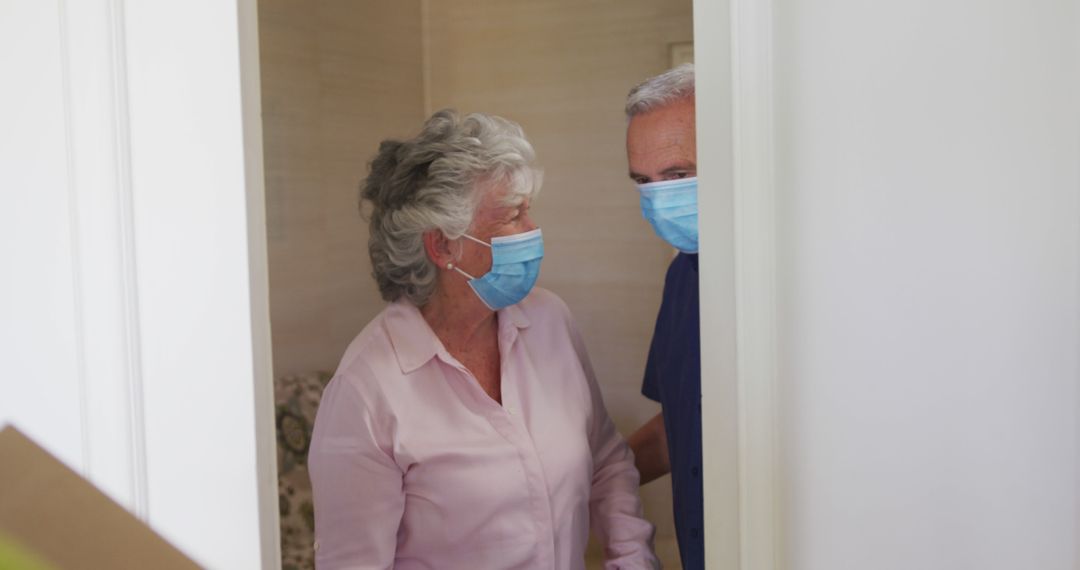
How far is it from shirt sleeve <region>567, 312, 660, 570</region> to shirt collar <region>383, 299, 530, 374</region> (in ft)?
1.03

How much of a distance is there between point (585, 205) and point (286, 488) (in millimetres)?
749

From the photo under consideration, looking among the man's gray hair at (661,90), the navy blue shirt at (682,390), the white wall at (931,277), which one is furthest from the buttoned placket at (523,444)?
the white wall at (931,277)

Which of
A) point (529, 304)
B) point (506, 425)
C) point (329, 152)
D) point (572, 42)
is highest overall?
point (572, 42)

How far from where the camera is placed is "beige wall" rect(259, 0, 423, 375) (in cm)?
187

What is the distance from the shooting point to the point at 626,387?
1836mm

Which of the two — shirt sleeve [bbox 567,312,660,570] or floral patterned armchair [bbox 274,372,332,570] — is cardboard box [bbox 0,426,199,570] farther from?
shirt sleeve [bbox 567,312,660,570]

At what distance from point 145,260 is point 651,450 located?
3.06 feet

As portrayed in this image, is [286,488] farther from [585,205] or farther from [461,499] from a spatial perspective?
[585,205]

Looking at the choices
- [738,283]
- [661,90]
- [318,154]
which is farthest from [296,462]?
[738,283]

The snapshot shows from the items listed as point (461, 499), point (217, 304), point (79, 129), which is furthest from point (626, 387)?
point (79, 129)

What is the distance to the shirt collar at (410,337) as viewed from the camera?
166 cm

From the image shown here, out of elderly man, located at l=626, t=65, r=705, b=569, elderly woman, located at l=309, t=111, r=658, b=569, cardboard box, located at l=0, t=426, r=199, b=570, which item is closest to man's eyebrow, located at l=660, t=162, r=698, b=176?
elderly man, located at l=626, t=65, r=705, b=569

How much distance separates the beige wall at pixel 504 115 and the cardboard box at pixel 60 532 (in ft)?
2.57

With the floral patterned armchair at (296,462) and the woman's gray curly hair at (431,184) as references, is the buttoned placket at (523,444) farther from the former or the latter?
the floral patterned armchair at (296,462)
